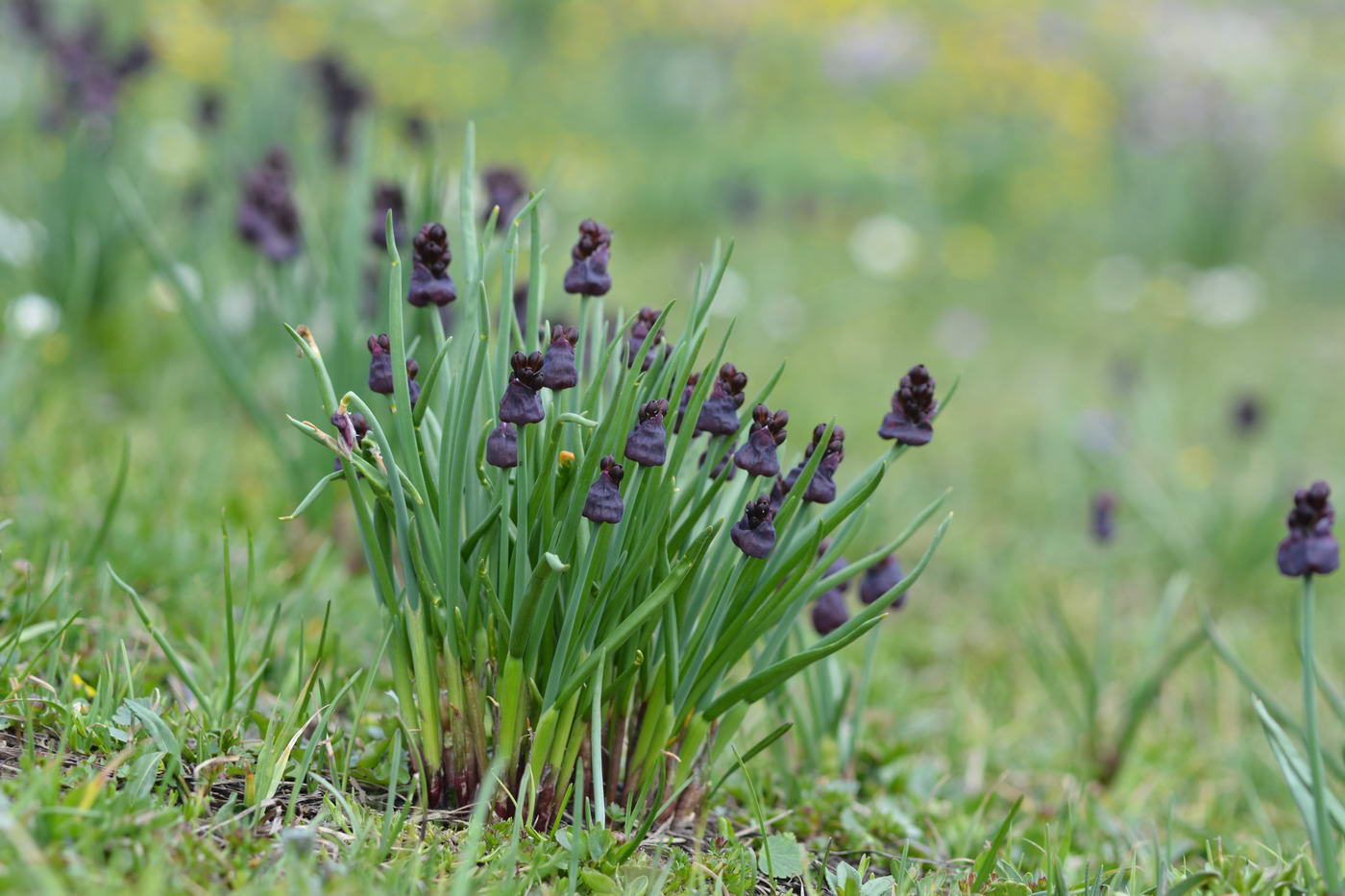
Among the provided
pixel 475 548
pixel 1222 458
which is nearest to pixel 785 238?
pixel 1222 458

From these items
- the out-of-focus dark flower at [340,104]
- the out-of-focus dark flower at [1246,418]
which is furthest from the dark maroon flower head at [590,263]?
the out-of-focus dark flower at [1246,418]

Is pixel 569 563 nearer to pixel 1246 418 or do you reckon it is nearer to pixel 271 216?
pixel 271 216

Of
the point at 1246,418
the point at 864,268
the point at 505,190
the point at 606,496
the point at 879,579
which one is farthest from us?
the point at 864,268

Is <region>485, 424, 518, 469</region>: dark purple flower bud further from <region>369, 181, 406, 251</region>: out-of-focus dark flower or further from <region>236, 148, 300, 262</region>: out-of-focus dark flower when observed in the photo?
<region>236, 148, 300, 262</region>: out-of-focus dark flower

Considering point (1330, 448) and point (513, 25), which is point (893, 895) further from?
point (513, 25)

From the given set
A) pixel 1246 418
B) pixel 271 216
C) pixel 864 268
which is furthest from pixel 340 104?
pixel 864 268

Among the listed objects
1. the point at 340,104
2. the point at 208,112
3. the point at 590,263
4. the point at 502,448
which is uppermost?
the point at 340,104

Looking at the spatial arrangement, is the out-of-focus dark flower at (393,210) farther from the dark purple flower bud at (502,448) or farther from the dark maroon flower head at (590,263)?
the dark purple flower bud at (502,448)

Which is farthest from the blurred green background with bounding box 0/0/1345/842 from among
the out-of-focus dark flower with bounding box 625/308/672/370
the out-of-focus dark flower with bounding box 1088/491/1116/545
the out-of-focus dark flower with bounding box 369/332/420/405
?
the out-of-focus dark flower with bounding box 369/332/420/405
